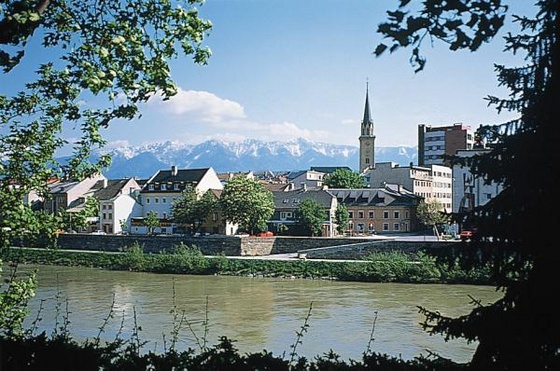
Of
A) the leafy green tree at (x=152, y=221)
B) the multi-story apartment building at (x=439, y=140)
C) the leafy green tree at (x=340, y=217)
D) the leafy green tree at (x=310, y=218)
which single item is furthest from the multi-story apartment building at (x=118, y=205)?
the multi-story apartment building at (x=439, y=140)

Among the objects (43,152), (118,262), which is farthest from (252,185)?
(43,152)

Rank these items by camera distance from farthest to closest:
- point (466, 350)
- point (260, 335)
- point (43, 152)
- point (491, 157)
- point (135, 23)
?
point (260, 335) < point (466, 350) < point (43, 152) < point (135, 23) < point (491, 157)

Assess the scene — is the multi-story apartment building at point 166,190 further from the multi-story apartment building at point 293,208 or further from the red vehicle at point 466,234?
the red vehicle at point 466,234

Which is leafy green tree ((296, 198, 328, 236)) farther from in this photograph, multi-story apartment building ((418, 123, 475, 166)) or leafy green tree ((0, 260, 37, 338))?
leafy green tree ((0, 260, 37, 338))

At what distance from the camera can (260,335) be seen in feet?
40.9

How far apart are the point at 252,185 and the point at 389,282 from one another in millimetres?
13683

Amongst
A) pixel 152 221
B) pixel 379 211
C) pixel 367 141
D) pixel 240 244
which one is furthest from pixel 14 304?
pixel 367 141

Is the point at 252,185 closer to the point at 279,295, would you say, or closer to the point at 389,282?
the point at 389,282

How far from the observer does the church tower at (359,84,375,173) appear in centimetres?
6875

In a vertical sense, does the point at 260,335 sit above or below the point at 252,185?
below

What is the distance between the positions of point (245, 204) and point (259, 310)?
18289 millimetres

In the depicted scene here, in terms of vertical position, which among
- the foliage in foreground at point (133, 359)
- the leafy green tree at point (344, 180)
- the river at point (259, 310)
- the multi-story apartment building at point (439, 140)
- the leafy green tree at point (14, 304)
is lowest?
the river at point (259, 310)

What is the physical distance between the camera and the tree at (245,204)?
34281 millimetres

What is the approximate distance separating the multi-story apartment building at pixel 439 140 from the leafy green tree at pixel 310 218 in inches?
1012
